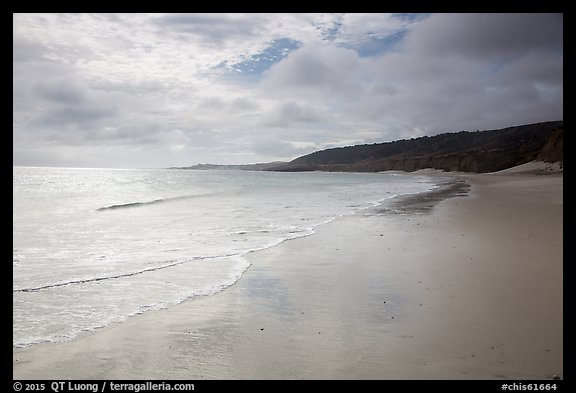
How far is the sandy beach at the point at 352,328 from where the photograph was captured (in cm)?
341

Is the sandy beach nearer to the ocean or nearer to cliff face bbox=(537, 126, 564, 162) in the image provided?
the ocean

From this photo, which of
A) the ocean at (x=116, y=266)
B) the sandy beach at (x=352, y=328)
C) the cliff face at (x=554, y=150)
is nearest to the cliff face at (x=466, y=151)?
the cliff face at (x=554, y=150)

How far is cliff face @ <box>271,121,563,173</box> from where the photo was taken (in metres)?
74.7

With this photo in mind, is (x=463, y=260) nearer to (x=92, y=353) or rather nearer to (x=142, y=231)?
(x=92, y=353)

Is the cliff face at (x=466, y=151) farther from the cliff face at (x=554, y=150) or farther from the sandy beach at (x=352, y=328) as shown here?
the sandy beach at (x=352, y=328)

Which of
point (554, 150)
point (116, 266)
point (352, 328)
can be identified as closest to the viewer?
point (352, 328)

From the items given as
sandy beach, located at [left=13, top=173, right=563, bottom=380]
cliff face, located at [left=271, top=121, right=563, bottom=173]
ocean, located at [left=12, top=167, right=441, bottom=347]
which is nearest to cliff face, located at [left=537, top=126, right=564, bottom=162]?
cliff face, located at [left=271, top=121, right=563, bottom=173]

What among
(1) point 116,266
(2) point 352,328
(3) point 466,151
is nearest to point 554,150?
(3) point 466,151

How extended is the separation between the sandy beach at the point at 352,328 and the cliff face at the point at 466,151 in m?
56.4

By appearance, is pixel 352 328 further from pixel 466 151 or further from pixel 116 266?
pixel 466 151

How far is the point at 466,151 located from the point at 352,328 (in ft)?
383

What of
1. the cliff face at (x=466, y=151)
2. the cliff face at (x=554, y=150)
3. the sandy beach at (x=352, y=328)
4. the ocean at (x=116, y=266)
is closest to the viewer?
the sandy beach at (x=352, y=328)

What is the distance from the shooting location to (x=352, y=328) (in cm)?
427
